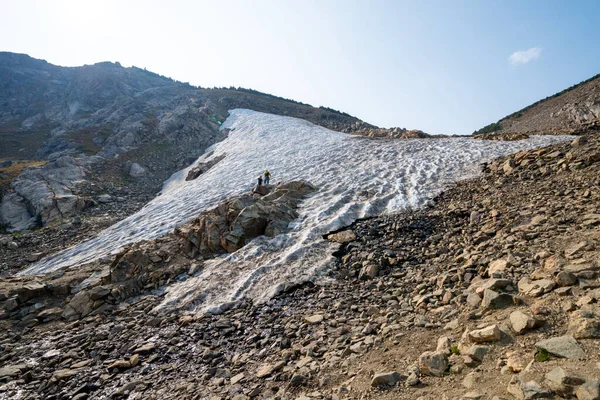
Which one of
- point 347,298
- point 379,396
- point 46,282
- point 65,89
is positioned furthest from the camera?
point 65,89

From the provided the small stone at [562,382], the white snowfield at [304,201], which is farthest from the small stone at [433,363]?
the white snowfield at [304,201]

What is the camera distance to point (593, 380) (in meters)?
3.22

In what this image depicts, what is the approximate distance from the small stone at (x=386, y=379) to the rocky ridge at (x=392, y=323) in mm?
22

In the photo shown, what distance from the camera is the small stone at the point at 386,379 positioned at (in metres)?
4.70

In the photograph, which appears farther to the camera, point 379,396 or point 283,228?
point 283,228

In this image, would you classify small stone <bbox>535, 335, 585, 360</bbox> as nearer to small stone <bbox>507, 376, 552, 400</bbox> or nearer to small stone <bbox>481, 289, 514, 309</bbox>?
small stone <bbox>507, 376, 552, 400</bbox>

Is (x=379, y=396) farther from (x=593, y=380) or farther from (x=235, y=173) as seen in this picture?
(x=235, y=173)

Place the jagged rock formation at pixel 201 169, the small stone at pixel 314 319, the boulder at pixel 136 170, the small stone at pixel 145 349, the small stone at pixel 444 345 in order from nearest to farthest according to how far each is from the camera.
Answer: the small stone at pixel 444 345
the small stone at pixel 314 319
the small stone at pixel 145 349
the jagged rock formation at pixel 201 169
the boulder at pixel 136 170

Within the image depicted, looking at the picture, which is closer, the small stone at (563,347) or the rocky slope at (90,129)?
the small stone at (563,347)

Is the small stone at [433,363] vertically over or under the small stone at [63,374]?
over

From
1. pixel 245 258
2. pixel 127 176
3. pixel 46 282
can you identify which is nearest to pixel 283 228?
pixel 245 258

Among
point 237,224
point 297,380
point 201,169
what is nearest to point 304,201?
point 237,224

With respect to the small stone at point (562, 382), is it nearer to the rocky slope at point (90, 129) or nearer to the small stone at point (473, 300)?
the small stone at point (473, 300)

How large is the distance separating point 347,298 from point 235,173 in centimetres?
2102
